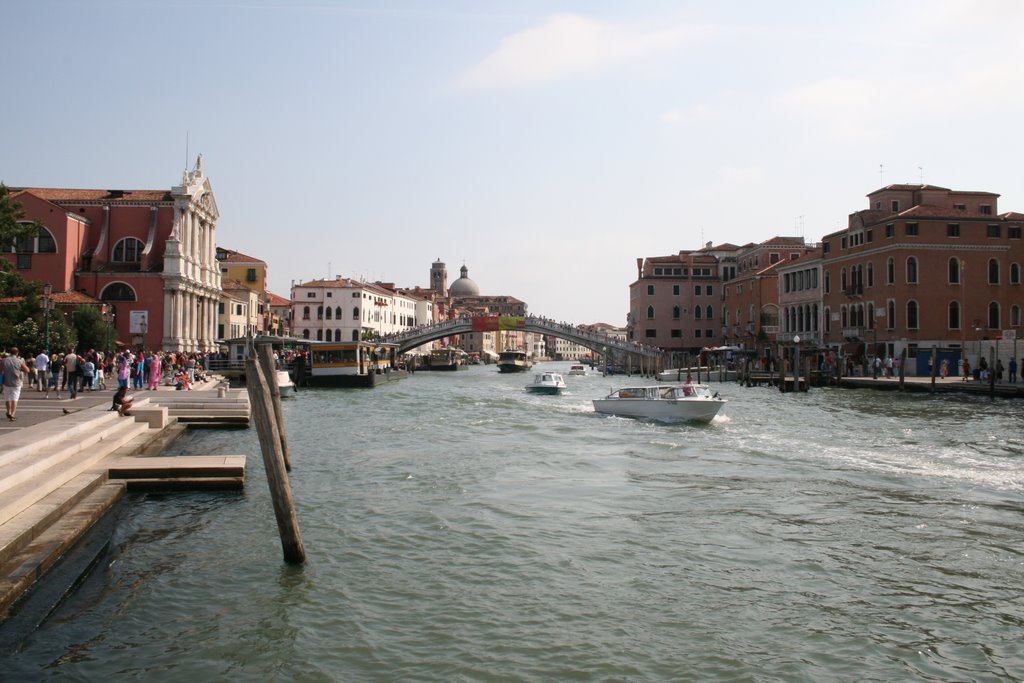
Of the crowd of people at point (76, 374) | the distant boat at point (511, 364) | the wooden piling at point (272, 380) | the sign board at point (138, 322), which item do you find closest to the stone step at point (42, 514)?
the wooden piling at point (272, 380)

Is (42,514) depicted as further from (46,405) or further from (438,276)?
(438,276)

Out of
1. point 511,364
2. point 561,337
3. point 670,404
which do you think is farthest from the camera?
point 511,364

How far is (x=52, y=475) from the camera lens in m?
8.78

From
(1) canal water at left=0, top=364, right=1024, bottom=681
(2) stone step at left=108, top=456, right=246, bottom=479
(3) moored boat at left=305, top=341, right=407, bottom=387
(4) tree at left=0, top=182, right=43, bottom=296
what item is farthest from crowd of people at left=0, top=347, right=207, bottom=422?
(3) moored boat at left=305, top=341, right=407, bottom=387

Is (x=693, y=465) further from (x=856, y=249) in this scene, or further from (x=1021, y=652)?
(x=856, y=249)

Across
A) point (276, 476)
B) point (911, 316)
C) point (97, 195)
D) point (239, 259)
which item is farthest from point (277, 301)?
point (276, 476)

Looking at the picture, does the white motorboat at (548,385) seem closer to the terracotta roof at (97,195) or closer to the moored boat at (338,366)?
the moored boat at (338,366)

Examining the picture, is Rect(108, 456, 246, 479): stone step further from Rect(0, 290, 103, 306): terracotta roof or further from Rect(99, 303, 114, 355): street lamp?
Rect(0, 290, 103, 306): terracotta roof

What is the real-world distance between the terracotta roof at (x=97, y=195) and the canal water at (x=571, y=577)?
104ft

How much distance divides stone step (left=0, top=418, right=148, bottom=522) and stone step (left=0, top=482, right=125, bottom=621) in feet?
0.97

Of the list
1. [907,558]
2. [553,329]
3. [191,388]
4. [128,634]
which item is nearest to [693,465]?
[907,558]

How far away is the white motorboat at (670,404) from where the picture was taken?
20016 millimetres

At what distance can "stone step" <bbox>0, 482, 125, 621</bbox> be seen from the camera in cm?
597

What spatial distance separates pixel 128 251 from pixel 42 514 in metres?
35.7
